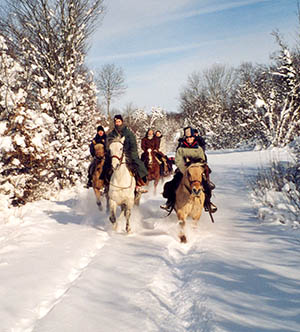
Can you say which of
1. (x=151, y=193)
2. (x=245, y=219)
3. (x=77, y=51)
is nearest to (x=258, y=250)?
(x=245, y=219)

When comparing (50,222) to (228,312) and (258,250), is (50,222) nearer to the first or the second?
(258,250)

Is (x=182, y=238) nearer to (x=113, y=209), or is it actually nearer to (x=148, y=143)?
(x=113, y=209)

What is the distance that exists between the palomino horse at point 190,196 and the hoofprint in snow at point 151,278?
462 mm

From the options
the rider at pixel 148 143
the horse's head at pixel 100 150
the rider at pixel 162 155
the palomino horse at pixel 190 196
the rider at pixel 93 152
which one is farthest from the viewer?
the rider at pixel 162 155

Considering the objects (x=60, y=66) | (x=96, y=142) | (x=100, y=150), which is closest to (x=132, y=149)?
(x=100, y=150)

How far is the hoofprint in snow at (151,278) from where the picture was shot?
3.31m

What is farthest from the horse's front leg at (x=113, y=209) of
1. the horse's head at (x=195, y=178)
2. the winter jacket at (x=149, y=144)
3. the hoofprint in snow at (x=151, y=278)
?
the winter jacket at (x=149, y=144)

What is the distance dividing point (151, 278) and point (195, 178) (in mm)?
2402

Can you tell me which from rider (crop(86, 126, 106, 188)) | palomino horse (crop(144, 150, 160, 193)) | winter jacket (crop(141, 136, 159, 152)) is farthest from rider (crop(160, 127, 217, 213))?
winter jacket (crop(141, 136, 159, 152))

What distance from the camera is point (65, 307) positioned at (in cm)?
370

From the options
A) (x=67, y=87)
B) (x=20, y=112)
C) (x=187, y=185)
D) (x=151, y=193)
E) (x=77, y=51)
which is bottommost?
(x=151, y=193)

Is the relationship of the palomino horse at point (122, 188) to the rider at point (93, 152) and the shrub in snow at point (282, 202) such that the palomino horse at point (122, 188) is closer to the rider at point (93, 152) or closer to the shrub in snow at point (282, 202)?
the rider at point (93, 152)

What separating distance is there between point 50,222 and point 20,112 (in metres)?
3.55

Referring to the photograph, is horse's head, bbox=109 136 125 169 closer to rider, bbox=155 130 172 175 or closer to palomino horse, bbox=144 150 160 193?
palomino horse, bbox=144 150 160 193
